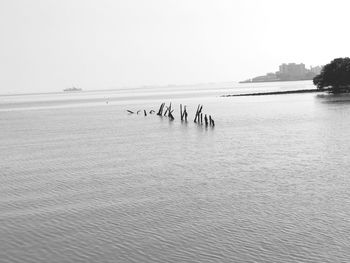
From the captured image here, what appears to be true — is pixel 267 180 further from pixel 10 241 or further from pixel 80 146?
pixel 80 146

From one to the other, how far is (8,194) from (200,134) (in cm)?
3774

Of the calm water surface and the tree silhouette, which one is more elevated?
the tree silhouette

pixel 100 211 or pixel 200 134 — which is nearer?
pixel 100 211

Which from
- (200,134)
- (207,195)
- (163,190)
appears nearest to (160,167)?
(163,190)

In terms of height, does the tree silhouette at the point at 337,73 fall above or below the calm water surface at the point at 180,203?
above

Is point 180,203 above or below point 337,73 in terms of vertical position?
below

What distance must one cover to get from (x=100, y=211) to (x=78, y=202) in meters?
2.68

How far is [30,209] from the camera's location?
25578 millimetres

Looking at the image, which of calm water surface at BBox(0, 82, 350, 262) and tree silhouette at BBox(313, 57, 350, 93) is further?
tree silhouette at BBox(313, 57, 350, 93)

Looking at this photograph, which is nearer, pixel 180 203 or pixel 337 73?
pixel 180 203

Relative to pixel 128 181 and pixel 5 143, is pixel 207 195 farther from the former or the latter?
pixel 5 143

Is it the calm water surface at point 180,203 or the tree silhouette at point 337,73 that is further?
the tree silhouette at point 337,73

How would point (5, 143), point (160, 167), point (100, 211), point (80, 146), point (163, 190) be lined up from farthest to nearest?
point (5, 143) < point (80, 146) < point (160, 167) < point (163, 190) < point (100, 211)

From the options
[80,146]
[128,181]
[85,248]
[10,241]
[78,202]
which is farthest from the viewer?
[80,146]
